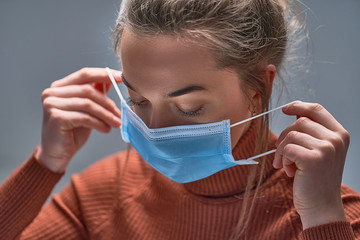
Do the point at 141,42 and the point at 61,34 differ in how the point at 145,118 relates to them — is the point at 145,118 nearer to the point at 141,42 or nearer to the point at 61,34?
the point at 141,42

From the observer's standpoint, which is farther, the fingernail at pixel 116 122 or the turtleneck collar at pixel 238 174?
the fingernail at pixel 116 122

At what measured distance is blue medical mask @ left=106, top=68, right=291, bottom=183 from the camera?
1002 mm

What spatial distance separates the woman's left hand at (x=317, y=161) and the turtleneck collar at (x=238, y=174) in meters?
0.18

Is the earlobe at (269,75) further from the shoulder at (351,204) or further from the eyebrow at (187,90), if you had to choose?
the shoulder at (351,204)

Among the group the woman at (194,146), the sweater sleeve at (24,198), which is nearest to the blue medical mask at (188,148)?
the woman at (194,146)

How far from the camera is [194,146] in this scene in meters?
1.03

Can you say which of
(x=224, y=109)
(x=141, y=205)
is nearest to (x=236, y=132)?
(x=224, y=109)

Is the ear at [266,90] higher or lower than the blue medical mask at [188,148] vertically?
higher

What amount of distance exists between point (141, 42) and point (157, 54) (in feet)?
0.14

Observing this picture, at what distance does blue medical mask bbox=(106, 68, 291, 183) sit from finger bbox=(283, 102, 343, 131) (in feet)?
0.17

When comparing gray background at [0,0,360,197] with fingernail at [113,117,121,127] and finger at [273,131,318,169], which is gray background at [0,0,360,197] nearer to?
fingernail at [113,117,121,127]

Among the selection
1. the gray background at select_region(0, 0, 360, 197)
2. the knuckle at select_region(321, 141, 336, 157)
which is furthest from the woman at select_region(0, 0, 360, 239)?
the gray background at select_region(0, 0, 360, 197)

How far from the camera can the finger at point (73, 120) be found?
1266 millimetres

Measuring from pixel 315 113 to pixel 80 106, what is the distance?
1.99ft
